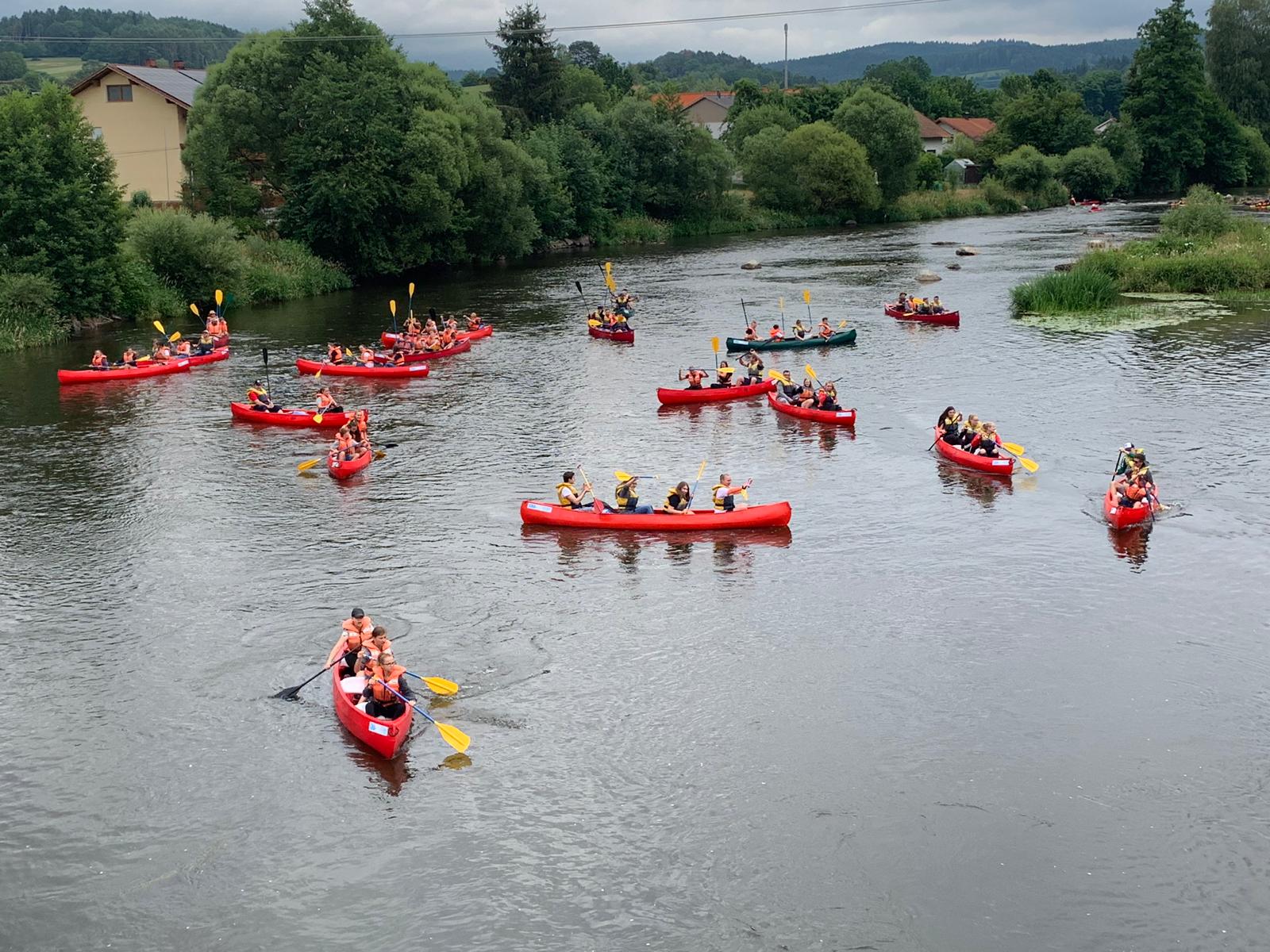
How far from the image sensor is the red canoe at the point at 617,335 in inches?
1786

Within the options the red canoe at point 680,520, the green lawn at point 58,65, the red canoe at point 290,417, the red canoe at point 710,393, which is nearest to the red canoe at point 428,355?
the red canoe at point 290,417

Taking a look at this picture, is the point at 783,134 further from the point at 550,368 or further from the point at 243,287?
the point at 550,368

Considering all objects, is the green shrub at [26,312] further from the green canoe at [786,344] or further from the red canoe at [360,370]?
the green canoe at [786,344]

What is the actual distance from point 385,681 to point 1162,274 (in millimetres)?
43303

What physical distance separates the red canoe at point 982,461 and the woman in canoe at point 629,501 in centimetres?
817

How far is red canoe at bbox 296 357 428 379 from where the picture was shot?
4003cm

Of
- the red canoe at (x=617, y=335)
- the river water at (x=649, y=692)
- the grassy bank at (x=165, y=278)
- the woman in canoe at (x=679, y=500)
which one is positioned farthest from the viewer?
the red canoe at (x=617, y=335)

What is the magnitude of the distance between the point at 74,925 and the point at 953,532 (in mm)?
17127

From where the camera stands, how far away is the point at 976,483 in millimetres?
28016

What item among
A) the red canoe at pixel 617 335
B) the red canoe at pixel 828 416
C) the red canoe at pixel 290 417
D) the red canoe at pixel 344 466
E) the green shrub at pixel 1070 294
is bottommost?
the red canoe at pixel 344 466

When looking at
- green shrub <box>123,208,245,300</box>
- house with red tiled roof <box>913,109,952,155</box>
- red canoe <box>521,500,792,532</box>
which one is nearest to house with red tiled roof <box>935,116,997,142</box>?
house with red tiled roof <box>913,109,952,155</box>

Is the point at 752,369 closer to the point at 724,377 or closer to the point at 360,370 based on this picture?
the point at 724,377

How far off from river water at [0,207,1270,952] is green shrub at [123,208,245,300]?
59.4 ft

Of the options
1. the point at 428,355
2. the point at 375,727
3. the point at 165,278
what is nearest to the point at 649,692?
the point at 375,727
